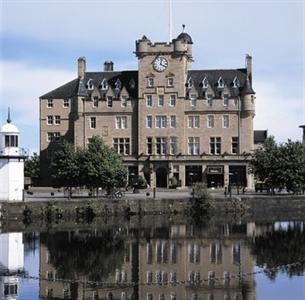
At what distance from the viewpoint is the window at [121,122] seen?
112188mm

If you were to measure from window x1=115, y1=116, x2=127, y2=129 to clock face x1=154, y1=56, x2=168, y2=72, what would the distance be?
903 cm

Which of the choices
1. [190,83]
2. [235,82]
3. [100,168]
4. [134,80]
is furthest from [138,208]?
[134,80]

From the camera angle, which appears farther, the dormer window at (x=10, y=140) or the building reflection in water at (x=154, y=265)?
the dormer window at (x=10, y=140)

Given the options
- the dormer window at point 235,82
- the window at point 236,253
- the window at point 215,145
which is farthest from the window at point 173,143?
the window at point 236,253

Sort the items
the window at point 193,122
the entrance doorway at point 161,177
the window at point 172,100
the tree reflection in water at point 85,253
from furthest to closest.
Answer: the window at point 193,122
the window at point 172,100
the entrance doorway at point 161,177
the tree reflection in water at point 85,253

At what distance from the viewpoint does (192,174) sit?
108 m

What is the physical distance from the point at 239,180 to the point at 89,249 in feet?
196

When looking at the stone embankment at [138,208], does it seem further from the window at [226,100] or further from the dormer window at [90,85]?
the dormer window at [90,85]

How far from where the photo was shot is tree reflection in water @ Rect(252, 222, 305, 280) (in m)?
42.8

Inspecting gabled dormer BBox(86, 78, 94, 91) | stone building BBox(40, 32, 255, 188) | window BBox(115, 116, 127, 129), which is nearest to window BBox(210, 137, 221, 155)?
stone building BBox(40, 32, 255, 188)

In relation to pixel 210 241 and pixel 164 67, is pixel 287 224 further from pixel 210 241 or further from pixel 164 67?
pixel 164 67

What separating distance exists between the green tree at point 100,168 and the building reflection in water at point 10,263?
78.4 feet

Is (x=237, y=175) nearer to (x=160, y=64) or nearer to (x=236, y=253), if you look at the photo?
(x=160, y=64)

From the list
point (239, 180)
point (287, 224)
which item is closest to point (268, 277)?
point (287, 224)
